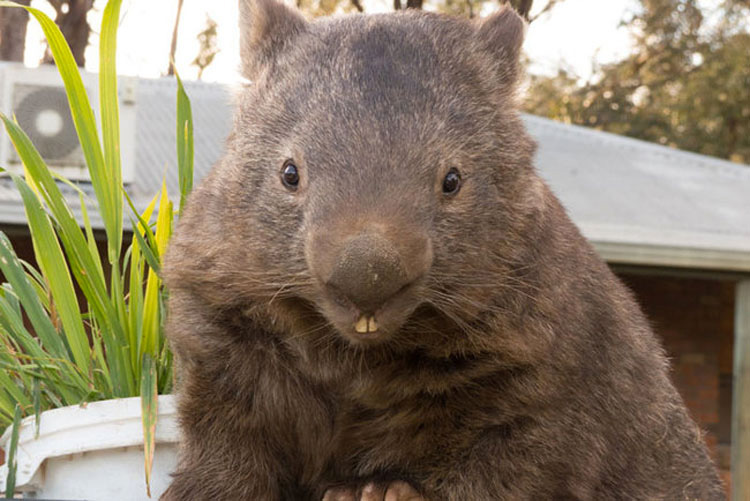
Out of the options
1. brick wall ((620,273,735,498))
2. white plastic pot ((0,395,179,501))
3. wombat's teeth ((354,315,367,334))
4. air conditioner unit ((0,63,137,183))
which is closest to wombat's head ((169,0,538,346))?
wombat's teeth ((354,315,367,334))

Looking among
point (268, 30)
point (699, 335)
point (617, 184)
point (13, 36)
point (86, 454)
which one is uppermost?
point (268, 30)

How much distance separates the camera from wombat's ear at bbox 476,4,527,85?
2252mm

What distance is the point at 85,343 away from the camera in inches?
102

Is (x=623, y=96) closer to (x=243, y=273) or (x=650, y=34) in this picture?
(x=650, y=34)

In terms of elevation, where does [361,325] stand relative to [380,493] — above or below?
above

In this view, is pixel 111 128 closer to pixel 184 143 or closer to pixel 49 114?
pixel 184 143

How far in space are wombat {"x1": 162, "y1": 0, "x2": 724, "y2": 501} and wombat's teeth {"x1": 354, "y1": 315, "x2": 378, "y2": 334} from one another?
2 cm

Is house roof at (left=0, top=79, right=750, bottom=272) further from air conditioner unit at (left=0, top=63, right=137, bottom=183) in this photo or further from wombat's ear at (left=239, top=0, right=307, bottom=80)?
wombat's ear at (left=239, top=0, right=307, bottom=80)

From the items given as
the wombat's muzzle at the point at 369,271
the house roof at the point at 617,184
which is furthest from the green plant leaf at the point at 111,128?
the house roof at the point at 617,184

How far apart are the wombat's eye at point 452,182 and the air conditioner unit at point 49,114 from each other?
12.0ft

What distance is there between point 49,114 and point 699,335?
6.75 meters

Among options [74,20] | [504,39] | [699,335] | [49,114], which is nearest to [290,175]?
[504,39]

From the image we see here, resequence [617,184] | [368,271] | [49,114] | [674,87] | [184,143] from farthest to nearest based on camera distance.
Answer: [674,87] < [617,184] < [49,114] < [184,143] < [368,271]

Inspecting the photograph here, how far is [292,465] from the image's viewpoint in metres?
2.25
